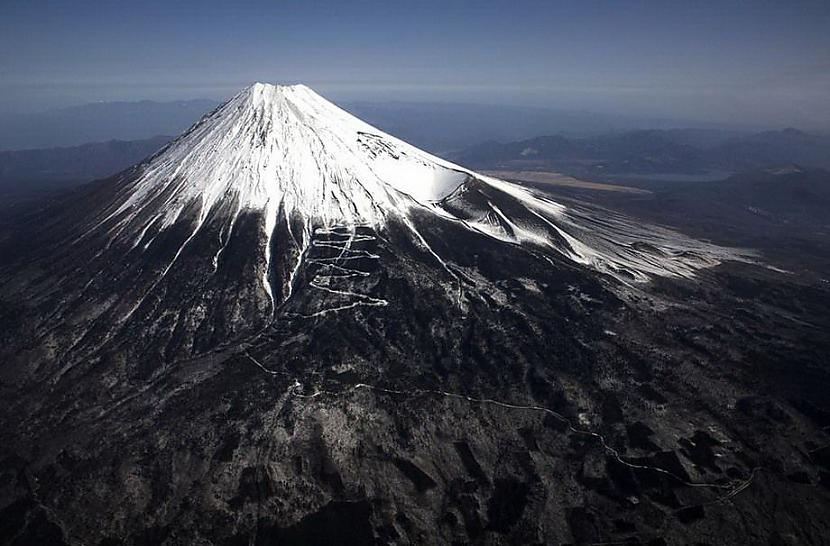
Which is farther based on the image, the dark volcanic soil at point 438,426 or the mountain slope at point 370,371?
the mountain slope at point 370,371

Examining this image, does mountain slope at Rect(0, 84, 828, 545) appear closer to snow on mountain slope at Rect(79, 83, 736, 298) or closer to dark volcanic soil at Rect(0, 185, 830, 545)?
dark volcanic soil at Rect(0, 185, 830, 545)

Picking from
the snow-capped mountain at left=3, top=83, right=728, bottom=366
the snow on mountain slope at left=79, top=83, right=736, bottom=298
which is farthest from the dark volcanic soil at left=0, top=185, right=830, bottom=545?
the snow on mountain slope at left=79, top=83, right=736, bottom=298

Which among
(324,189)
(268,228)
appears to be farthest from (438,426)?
(324,189)

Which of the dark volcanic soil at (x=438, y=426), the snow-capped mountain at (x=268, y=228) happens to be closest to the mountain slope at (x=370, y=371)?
the dark volcanic soil at (x=438, y=426)

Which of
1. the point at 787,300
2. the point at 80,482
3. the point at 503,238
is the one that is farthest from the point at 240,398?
the point at 787,300

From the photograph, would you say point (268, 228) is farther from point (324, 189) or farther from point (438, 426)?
point (438, 426)

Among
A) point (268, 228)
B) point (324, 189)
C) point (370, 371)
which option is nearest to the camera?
point (370, 371)

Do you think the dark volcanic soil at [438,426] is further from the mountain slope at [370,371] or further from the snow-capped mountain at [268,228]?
the snow-capped mountain at [268,228]

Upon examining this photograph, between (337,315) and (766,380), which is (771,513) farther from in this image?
(337,315)

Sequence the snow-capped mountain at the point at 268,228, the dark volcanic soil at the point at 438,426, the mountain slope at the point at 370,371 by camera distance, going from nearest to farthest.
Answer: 1. the dark volcanic soil at the point at 438,426
2. the mountain slope at the point at 370,371
3. the snow-capped mountain at the point at 268,228
